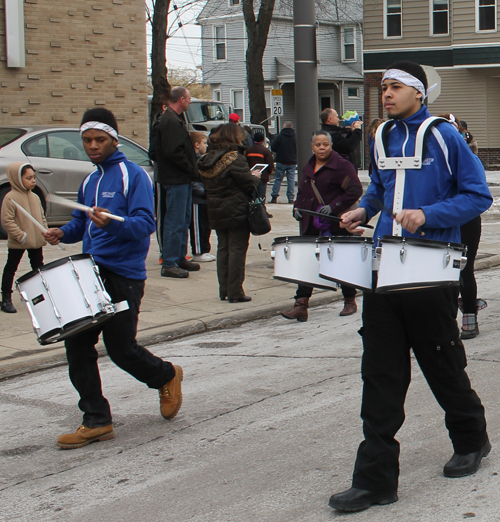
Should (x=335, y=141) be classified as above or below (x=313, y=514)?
above

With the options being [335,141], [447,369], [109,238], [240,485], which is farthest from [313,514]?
[335,141]

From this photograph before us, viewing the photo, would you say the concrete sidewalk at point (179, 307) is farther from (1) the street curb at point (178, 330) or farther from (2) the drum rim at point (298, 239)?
(2) the drum rim at point (298, 239)

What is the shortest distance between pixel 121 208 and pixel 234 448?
148 centimetres

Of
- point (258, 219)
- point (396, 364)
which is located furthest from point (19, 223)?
point (396, 364)

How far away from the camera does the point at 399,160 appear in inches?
148

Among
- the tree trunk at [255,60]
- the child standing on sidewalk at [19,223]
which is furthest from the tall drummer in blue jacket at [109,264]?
the tree trunk at [255,60]

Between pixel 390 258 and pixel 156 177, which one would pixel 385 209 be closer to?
pixel 390 258

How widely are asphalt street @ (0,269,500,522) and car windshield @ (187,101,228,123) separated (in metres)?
23.7

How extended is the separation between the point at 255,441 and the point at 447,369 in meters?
1.35

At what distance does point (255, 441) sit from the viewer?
15.3ft

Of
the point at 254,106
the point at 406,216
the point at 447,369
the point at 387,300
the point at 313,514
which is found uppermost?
the point at 254,106

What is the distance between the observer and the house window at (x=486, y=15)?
97.7 ft

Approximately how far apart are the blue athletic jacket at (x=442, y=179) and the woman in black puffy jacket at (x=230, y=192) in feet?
15.3

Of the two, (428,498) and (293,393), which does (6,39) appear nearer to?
(293,393)
